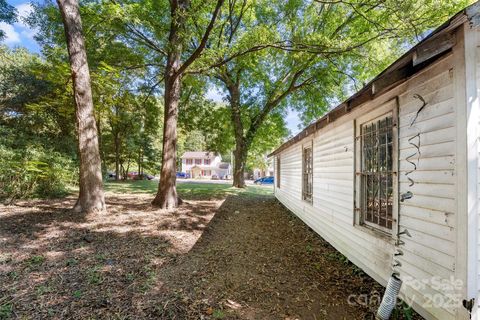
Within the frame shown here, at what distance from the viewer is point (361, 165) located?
13.1 feet

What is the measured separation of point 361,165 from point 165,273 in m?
3.50

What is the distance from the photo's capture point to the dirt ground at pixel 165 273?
9.07ft

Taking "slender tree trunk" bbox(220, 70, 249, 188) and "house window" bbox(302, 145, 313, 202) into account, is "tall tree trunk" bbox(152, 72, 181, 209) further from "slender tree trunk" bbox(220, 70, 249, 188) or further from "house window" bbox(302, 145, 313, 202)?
"slender tree trunk" bbox(220, 70, 249, 188)

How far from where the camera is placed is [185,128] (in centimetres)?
1900

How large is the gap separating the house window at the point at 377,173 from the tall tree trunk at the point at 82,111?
6575 millimetres

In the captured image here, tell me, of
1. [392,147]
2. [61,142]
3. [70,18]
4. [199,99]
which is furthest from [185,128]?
[392,147]

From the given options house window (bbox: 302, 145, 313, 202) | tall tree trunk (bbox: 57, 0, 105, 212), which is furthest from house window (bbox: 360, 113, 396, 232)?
tall tree trunk (bbox: 57, 0, 105, 212)

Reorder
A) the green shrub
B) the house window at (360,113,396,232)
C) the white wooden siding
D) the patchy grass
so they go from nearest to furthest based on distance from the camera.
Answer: the white wooden siding
the house window at (360,113,396,232)
the green shrub
the patchy grass

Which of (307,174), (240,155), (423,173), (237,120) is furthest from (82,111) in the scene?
(240,155)

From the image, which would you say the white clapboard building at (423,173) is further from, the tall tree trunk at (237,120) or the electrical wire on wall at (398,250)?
the tall tree trunk at (237,120)

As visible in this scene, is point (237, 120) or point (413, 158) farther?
point (237, 120)

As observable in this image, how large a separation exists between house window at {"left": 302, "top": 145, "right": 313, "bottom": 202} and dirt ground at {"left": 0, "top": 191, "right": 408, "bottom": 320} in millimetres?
1416

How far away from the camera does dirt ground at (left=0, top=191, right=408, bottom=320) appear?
109 inches

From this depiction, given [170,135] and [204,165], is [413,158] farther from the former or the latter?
[204,165]
